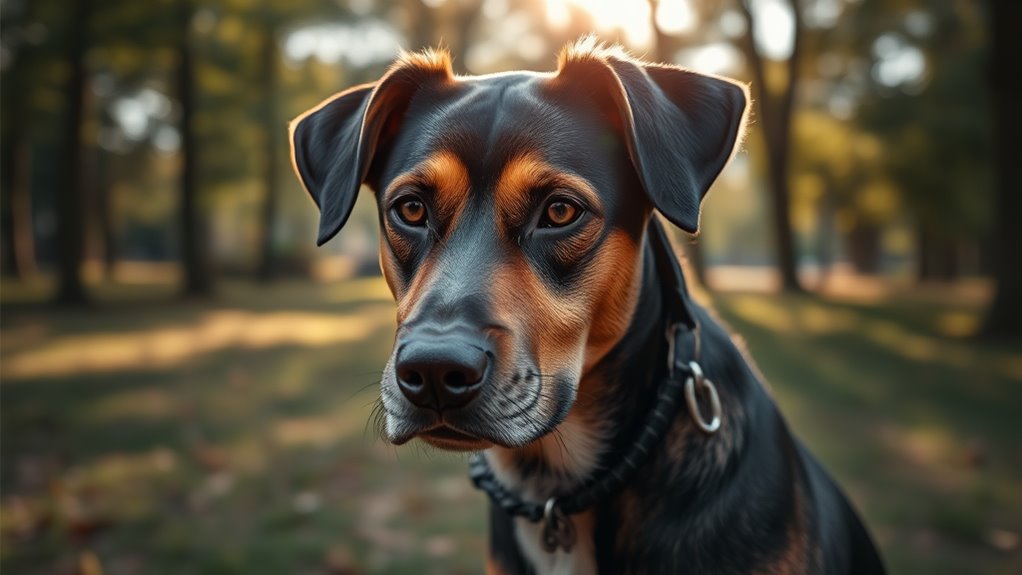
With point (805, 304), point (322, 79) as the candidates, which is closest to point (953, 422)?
point (805, 304)

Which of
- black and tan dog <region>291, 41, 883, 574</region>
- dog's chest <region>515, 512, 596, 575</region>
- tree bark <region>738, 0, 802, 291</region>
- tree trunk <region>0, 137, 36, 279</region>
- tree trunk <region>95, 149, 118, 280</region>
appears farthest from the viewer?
tree trunk <region>95, 149, 118, 280</region>

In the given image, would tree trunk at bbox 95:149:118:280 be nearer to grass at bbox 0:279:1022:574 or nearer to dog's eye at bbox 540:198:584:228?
grass at bbox 0:279:1022:574

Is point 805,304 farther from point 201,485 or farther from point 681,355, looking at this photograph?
point 681,355

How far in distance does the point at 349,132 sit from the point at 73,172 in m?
19.8

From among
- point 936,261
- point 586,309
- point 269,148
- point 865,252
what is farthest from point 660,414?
point 865,252

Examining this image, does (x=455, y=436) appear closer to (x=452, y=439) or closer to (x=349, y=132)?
(x=452, y=439)

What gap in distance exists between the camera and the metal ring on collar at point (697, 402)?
2764 mm

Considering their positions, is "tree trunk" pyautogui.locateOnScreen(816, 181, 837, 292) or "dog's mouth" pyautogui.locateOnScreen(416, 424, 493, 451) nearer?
"dog's mouth" pyautogui.locateOnScreen(416, 424, 493, 451)

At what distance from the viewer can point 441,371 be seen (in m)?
2.26

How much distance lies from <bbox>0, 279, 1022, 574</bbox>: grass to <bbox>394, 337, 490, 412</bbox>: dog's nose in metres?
1.17

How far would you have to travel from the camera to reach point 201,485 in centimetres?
662

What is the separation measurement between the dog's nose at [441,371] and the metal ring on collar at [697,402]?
0.82 metres

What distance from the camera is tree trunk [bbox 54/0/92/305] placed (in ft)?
64.6

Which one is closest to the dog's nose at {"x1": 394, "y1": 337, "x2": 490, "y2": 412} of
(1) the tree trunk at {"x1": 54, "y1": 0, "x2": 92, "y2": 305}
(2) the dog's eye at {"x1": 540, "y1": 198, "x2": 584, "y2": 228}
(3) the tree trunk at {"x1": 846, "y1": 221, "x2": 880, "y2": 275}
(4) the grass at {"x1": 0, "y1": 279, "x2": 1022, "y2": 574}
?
(2) the dog's eye at {"x1": 540, "y1": 198, "x2": 584, "y2": 228}
